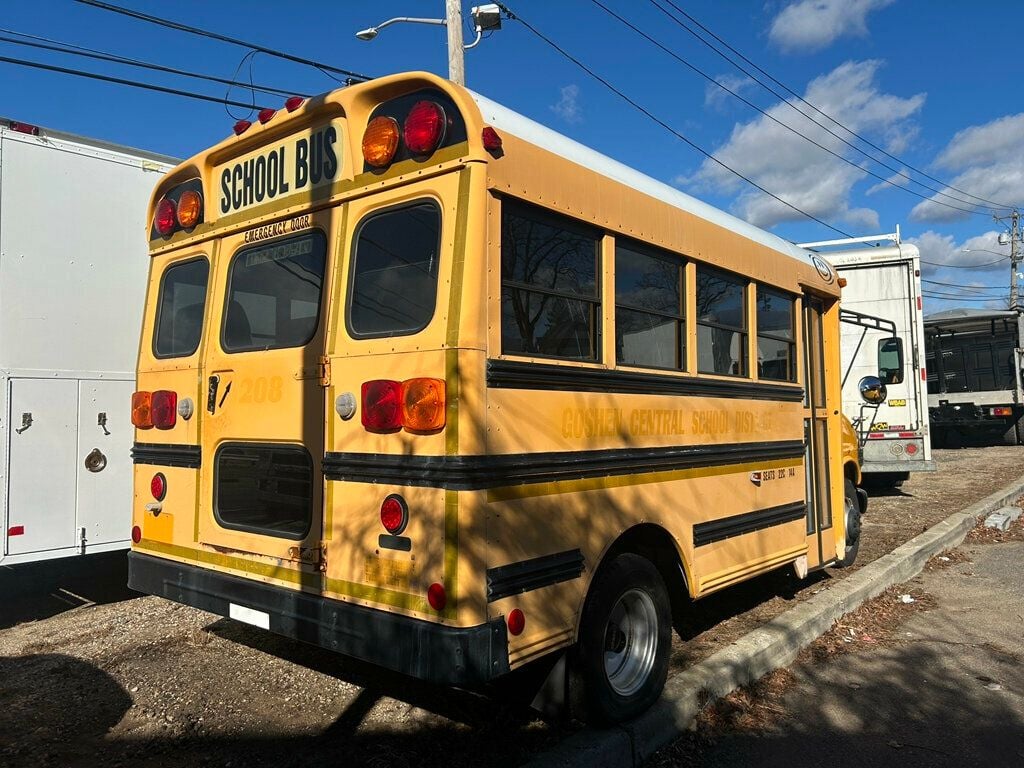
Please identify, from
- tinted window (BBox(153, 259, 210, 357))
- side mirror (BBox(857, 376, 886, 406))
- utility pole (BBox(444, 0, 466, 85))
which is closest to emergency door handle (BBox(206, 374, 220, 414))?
tinted window (BBox(153, 259, 210, 357))

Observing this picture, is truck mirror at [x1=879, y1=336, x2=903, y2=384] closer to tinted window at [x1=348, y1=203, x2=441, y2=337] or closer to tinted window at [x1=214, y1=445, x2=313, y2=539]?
tinted window at [x1=348, y1=203, x2=441, y2=337]

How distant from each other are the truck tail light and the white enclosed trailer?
1215 mm

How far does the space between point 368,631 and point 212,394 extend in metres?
1.53

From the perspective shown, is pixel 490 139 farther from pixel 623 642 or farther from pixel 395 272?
pixel 623 642

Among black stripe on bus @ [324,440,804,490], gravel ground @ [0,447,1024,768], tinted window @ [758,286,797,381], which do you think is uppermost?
tinted window @ [758,286,797,381]

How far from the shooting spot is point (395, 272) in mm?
3107

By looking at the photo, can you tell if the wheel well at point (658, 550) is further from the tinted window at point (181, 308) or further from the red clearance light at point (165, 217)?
the red clearance light at point (165, 217)

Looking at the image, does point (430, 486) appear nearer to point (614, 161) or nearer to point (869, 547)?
point (614, 161)

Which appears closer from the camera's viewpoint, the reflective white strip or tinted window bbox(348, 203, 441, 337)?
tinted window bbox(348, 203, 441, 337)

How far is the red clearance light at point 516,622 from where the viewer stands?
2.84 meters

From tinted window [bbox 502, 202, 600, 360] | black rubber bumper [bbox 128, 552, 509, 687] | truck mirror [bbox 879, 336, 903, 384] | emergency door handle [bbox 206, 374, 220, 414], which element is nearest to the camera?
black rubber bumper [bbox 128, 552, 509, 687]

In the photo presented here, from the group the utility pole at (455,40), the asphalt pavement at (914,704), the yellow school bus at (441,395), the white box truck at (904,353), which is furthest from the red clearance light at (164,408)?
the white box truck at (904,353)

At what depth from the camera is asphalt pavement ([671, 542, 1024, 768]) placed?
11.4 feet

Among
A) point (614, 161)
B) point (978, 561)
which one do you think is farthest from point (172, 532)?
point (978, 561)
